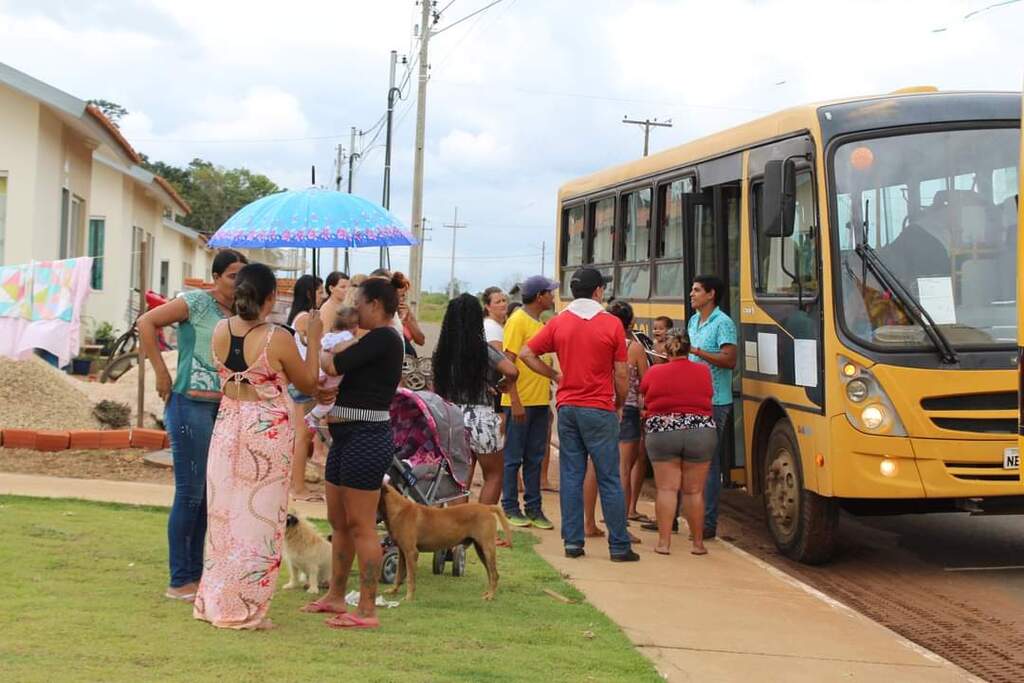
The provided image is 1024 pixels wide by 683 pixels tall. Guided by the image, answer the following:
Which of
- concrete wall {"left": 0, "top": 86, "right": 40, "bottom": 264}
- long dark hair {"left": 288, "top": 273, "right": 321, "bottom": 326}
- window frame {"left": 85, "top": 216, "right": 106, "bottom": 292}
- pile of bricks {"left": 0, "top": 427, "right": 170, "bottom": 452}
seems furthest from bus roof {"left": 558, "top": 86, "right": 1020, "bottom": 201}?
window frame {"left": 85, "top": 216, "right": 106, "bottom": 292}

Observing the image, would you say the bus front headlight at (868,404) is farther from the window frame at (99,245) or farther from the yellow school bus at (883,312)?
the window frame at (99,245)

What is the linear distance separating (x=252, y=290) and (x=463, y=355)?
317 centimetres

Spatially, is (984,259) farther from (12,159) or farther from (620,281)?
(12,159)

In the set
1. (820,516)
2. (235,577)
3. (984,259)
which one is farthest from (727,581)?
(235,577)

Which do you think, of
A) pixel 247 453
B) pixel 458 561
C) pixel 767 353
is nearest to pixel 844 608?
pixel 458 561

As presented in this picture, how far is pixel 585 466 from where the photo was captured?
9.45m

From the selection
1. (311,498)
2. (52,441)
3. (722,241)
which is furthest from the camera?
(52,441)

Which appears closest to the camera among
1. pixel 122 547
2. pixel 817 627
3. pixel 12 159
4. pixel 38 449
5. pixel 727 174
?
pixel 817 627

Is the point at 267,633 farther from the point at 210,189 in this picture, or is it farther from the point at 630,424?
the point at 210,189

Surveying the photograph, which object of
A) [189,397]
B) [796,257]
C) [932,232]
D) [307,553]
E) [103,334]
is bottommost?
[307,553]

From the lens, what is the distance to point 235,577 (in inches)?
254

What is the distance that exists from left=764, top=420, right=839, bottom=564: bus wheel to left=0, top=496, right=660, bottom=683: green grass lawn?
2.12 m

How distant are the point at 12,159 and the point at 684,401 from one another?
1173 centimetres

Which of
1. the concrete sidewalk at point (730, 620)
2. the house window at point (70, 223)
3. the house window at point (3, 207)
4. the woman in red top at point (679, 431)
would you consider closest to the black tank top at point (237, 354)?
the concrete sidewalk at point (730, 620)
